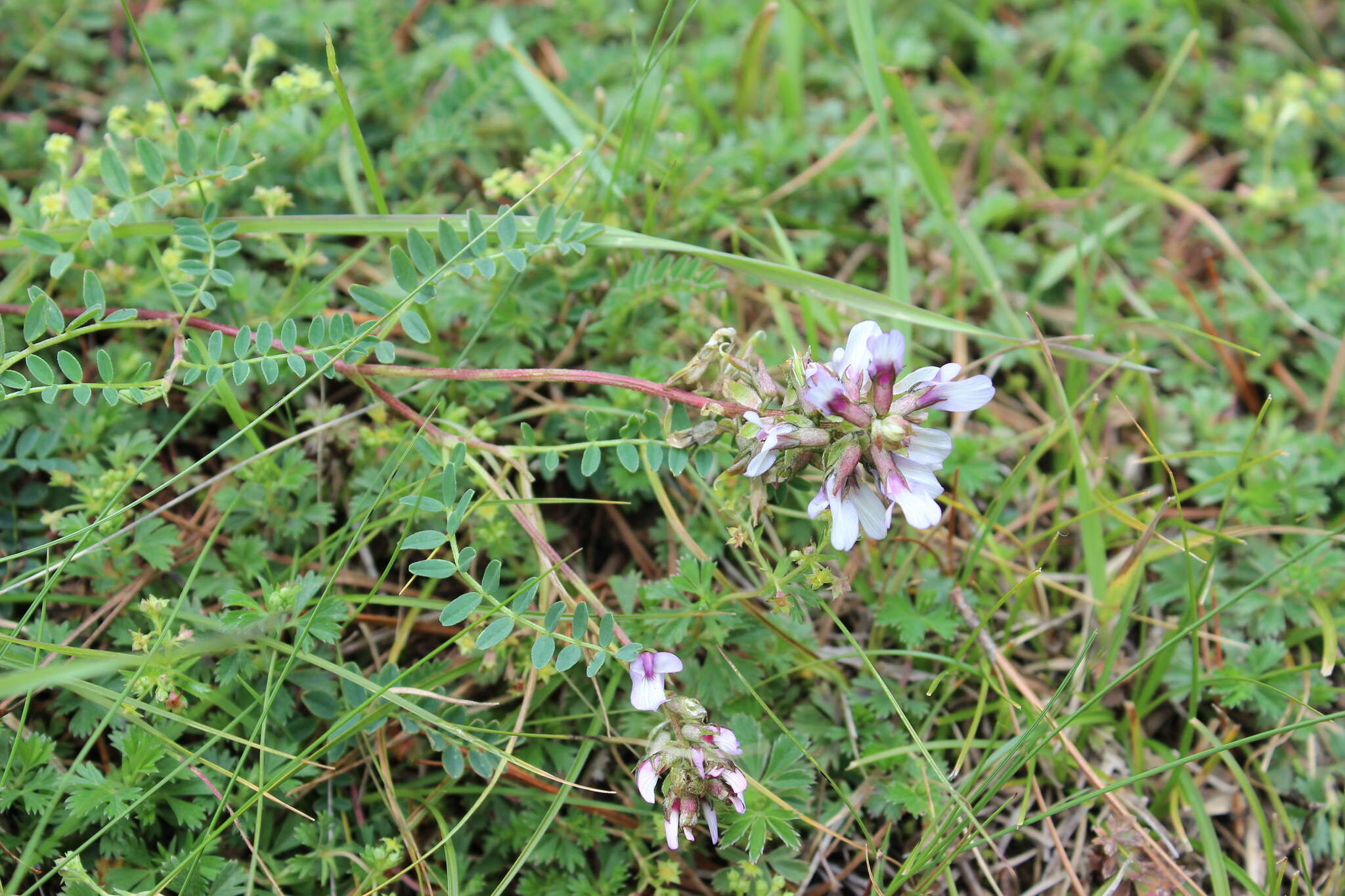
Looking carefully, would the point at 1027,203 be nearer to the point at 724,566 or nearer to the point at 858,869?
the point at 724,566

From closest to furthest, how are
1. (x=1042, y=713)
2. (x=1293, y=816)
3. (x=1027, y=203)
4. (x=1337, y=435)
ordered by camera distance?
1. (x=1042, y=713)
2. (x=1293, y=816)
3. (x=1337, y=435)
4. (x=1027, y=203)

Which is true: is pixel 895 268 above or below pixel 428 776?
above

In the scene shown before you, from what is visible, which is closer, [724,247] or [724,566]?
[724,566]

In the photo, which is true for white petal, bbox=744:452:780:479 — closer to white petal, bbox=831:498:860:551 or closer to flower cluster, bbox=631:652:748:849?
white petal, bbox=831:498:860:551

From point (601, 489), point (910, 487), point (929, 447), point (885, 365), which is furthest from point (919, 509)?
point (601, 489)

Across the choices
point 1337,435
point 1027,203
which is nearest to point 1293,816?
point 1337,435

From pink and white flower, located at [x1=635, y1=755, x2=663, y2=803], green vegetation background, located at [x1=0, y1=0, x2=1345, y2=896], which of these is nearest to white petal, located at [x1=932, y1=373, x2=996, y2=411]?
green vegetation background, located at [x1=0, y1=0, x2=1345, y2=896]
